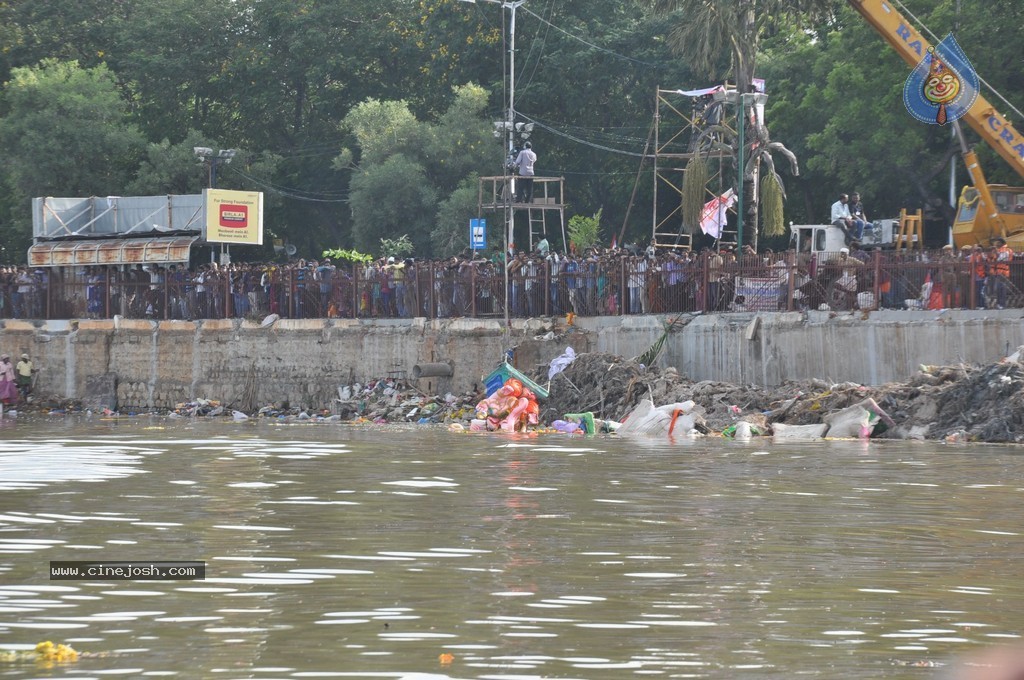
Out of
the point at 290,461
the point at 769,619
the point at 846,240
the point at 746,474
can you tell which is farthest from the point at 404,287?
the point at 769,619

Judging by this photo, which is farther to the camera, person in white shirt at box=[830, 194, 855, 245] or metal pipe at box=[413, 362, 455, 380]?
person in white shirt at box=[830, 194, 855, 245]

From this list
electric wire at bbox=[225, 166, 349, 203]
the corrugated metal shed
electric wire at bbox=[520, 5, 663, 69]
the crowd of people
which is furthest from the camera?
electric wire at bbox=[225, 166, 349, 203]

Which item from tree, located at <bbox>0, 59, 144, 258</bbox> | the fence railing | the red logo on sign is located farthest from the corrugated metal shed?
tree, located at <bbox>0, 59, 144, 258</bbox>

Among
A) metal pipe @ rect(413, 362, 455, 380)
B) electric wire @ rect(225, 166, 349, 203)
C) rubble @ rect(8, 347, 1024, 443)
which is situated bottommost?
rubble @ rect(8, 347, 1024, 443)

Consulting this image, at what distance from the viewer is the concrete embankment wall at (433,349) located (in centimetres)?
2380

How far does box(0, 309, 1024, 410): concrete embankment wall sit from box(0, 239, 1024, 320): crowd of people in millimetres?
371

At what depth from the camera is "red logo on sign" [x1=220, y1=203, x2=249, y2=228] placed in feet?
124

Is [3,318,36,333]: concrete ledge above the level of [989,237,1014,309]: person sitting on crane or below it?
below

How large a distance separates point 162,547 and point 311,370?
902 inches

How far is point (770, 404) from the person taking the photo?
2400 cm

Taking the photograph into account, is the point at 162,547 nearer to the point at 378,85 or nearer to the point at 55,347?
the point at 55,347

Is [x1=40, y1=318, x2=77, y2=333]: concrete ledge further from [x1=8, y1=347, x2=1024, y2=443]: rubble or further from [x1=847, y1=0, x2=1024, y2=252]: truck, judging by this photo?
[x1=847, y1=0, x2=1024, y2=252]: truck

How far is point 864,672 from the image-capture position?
22.2 ft

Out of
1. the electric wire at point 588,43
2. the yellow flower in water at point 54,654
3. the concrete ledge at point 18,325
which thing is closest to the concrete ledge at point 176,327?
the concrete ledge at point 18,325
